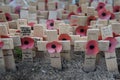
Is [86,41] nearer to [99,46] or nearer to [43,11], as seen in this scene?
[99,46]

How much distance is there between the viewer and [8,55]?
9.31 ft

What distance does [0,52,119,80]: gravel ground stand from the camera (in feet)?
9.02

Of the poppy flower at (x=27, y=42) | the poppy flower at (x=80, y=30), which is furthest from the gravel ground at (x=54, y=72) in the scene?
the poppy flower at (x=80, y=30)


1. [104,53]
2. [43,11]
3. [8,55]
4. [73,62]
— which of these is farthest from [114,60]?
[43,11]

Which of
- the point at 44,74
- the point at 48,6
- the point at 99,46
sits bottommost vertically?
the point at 44,74

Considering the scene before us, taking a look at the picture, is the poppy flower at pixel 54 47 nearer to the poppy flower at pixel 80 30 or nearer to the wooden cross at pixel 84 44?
the wooden cross at pixel 84 44

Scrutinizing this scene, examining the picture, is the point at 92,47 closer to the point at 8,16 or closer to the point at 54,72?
the point at 54,72

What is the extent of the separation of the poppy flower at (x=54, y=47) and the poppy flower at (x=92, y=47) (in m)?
0.22

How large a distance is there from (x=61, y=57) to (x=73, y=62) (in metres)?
0.11

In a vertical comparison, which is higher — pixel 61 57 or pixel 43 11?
pixel 43 11

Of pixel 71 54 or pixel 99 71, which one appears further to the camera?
pixel 71 54

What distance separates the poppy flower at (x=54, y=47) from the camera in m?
2.78

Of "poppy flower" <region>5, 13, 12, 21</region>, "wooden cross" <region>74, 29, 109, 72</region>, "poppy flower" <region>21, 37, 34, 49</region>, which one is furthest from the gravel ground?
"poppy flower" <region>5, 13, 12, 21</region>

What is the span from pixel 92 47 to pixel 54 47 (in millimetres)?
306
